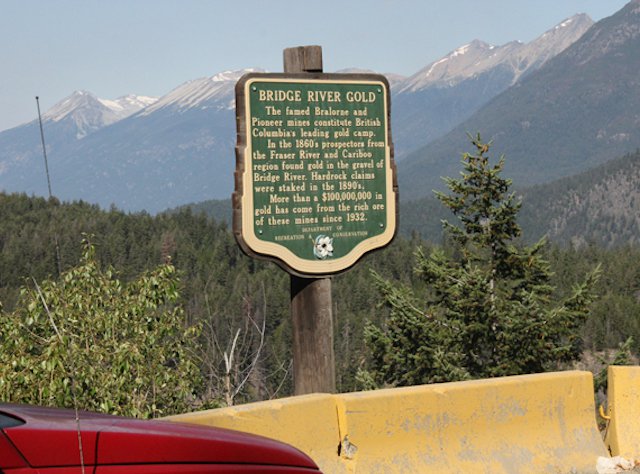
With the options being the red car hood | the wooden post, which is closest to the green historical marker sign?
the wooden post

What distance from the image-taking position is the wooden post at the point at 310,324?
7832 mm

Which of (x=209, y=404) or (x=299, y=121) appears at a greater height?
(x=299, y=121)

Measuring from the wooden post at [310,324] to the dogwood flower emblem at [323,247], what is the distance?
0.24 metres

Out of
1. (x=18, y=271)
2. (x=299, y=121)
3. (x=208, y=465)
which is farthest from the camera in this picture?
(x=18, y=271)

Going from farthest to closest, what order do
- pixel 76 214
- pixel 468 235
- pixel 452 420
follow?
pixel 76 214 < pixel 468 235 < pixel 452 420

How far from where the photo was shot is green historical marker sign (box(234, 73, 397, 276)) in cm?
755

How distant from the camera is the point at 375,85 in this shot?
8172 mm

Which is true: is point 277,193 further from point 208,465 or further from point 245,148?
point 208,465

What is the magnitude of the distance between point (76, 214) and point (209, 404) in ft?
561

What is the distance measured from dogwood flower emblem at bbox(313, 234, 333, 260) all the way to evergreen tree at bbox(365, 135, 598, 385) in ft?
75.2

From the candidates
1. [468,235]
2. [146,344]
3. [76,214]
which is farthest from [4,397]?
[76,214]

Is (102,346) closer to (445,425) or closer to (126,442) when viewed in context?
(445,425)

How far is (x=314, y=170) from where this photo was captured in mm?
7734

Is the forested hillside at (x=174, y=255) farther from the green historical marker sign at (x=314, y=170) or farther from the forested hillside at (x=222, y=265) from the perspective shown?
the green historical marker sign at (x=314, y=170)
